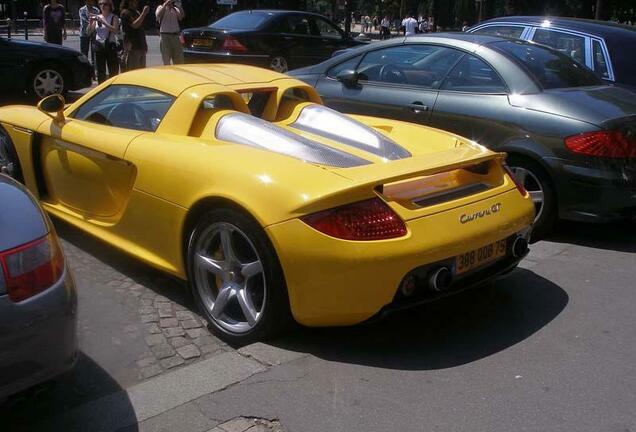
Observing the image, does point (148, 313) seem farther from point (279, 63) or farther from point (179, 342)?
point (279, 63)

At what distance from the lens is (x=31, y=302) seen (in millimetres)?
2564

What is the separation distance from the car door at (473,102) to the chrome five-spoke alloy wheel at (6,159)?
327 cm

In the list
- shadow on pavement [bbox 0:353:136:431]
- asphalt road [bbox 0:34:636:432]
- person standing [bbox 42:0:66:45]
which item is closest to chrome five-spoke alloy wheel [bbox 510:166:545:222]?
asphalt road [bbox 0:34:636:432]

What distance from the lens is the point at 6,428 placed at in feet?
9.80

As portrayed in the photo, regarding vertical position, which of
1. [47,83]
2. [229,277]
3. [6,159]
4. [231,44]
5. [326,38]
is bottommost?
[229,277]

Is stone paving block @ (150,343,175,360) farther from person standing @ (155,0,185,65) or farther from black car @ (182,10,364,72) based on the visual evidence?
black car @ (182,10,364,72)

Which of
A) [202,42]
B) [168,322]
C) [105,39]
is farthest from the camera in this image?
[202,42]

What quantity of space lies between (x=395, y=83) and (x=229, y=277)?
129 inches

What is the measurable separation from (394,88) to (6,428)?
4380mm

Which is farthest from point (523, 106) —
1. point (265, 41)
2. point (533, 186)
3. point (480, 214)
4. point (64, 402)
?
point (265, 41)

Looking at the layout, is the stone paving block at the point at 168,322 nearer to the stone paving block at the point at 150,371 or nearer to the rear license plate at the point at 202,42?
the stone paving block at the point at 150,371

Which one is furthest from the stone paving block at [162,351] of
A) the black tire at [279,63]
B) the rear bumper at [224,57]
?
the black tire at [279,63]

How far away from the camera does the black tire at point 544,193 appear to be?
17.6ft

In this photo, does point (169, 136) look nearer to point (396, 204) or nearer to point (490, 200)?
point (396, 204)
